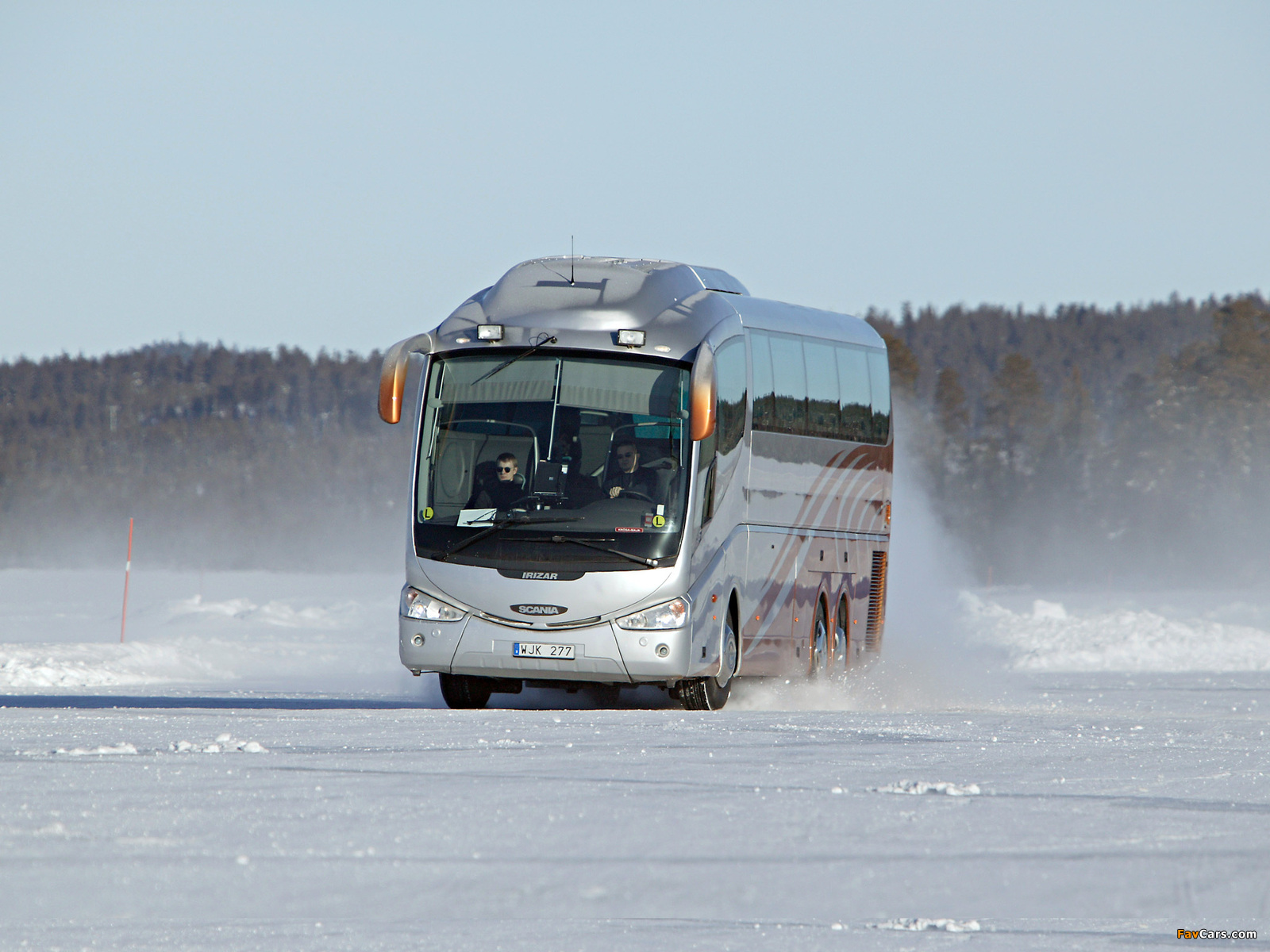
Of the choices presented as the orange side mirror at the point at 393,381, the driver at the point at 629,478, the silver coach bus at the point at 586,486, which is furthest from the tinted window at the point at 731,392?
the orange side mirror at the point at 393,381

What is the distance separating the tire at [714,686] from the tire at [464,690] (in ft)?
6.07

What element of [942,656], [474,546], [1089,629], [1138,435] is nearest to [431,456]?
[474,546]

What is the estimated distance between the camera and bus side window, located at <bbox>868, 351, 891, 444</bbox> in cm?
1892

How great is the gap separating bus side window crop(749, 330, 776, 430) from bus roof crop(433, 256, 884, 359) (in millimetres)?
300

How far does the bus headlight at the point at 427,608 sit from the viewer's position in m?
13.6

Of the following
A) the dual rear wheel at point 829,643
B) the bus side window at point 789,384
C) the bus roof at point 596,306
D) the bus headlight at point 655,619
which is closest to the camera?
the bus headlight at point 655,619

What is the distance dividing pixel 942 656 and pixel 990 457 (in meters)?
74.8

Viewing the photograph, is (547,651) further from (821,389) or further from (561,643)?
(821,389)

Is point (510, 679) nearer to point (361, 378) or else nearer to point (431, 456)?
point (431, 456)

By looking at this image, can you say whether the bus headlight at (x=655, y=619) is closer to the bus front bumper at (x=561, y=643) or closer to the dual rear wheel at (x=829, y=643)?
the bus front bumper at (x=561, y=643)

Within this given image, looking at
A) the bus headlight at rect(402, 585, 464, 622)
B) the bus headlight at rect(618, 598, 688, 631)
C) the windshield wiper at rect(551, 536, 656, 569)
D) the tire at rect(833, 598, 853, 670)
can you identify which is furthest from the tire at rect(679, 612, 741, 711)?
the tire at rect(833, 598, 853, 670)

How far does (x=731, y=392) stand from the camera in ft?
47.9

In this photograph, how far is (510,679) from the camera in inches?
572

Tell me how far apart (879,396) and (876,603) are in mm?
2348
